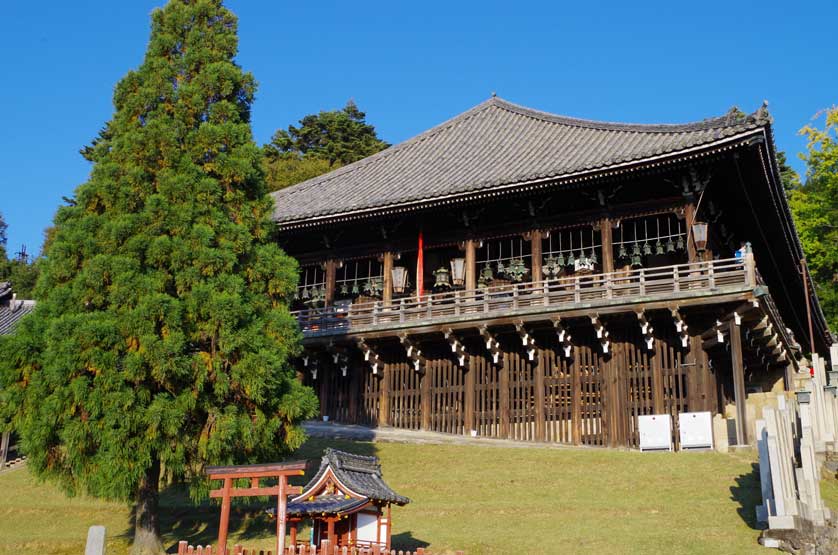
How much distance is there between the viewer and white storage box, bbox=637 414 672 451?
2475 centimetres

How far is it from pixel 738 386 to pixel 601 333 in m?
4.04

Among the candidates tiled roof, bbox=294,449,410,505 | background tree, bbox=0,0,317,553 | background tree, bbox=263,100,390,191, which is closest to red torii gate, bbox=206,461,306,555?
tiled roof, bbox=294,449,410,505

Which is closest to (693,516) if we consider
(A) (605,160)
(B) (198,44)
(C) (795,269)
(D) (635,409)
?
(D) (635,409)

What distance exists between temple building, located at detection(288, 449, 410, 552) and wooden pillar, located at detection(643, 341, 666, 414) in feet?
42.0

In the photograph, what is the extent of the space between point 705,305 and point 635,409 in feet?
12.0

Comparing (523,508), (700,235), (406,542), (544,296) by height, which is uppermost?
(700,235)

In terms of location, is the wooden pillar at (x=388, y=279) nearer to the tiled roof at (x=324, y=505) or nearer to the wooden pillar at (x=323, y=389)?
the wooden pillar at (x=323, y=389)

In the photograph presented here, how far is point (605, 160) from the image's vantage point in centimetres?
2653

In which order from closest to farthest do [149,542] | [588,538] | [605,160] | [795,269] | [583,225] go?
[588,538], [149,542], [605,160], [583,225], [795,269]

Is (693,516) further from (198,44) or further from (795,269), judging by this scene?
(795,269)

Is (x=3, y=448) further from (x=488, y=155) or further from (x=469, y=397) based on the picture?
(x=488, y=155)

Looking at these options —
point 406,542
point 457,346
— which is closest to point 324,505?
point 406,542

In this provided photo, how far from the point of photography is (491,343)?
27578mm

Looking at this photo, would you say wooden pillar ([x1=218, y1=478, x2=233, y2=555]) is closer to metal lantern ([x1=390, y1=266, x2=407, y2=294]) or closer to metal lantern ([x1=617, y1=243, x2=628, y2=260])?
metal lantern ([x1=390, y1=266, x2=407, y2=294])
